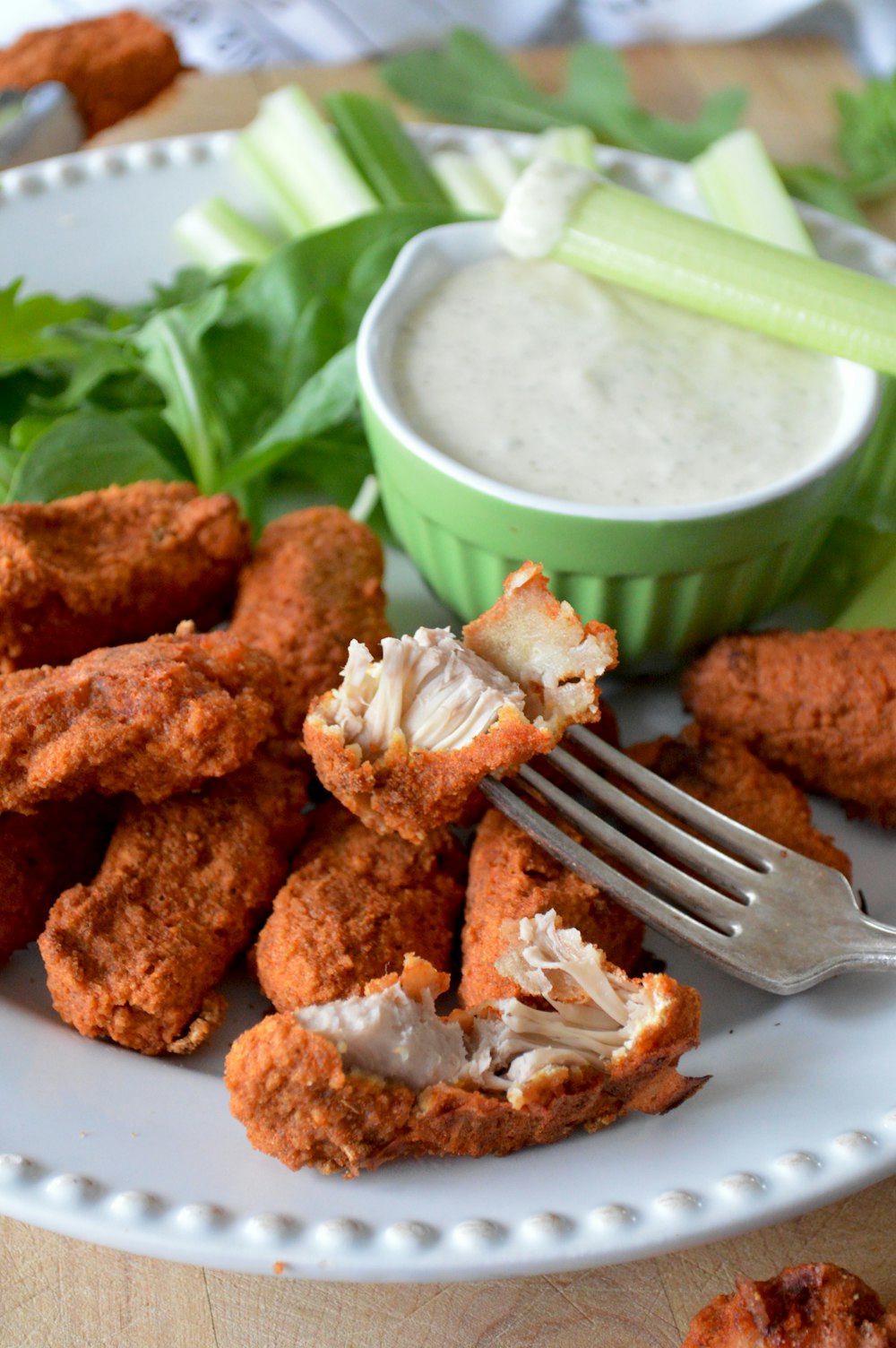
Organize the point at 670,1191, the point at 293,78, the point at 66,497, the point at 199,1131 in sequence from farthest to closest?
the point at 293,78, the point at 66,497, the point at 199,1131, the point at 670,1191

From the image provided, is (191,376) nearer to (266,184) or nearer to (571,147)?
(266,184)

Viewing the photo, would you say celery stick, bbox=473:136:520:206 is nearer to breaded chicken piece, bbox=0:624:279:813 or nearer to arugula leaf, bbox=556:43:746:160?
arugula leaf, bbox=556:43:746:160

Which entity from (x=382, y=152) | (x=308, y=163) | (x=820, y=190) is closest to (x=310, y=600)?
(x=308, y=163)

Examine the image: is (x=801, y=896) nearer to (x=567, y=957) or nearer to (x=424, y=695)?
(x=567, y=957)

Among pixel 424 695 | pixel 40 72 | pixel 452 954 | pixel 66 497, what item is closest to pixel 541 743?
pixel 424 695

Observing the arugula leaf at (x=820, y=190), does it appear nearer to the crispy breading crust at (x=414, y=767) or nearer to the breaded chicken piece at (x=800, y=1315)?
the crispy breading crust at (x=414, y=767)
